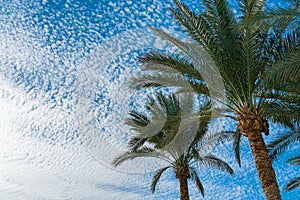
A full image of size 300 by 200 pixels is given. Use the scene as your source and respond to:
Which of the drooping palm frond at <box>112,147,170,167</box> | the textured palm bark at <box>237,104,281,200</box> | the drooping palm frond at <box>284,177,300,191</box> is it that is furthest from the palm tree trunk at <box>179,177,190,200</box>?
the drooping palm frond at <box>284,177,300,191</box>

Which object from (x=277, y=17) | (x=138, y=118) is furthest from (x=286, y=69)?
(x=138, y=118)

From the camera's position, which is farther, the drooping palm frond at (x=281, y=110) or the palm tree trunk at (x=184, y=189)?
the palm tree trunk at (x=184, y=189)

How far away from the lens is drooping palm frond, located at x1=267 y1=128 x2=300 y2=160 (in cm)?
1248

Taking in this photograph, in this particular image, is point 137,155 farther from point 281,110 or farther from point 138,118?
point 281,110

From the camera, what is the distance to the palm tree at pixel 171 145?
43.2 feet

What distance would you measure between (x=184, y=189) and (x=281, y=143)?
4.91 metres

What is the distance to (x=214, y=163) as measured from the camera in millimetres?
15781

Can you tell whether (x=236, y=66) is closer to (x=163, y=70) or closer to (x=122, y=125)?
(x=163, y=70)

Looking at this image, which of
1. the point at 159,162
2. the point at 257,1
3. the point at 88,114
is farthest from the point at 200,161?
the point at 257,1

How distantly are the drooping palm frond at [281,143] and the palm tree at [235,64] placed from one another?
2961mm

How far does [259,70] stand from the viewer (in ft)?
30.2

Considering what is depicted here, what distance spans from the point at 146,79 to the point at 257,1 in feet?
12.9

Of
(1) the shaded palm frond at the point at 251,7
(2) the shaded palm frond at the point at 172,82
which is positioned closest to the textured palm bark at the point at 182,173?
(2) the shaded palm frond at the point at 172,82

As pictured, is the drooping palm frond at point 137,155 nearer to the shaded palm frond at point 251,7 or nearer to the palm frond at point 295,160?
the palm frond at point 295,160
